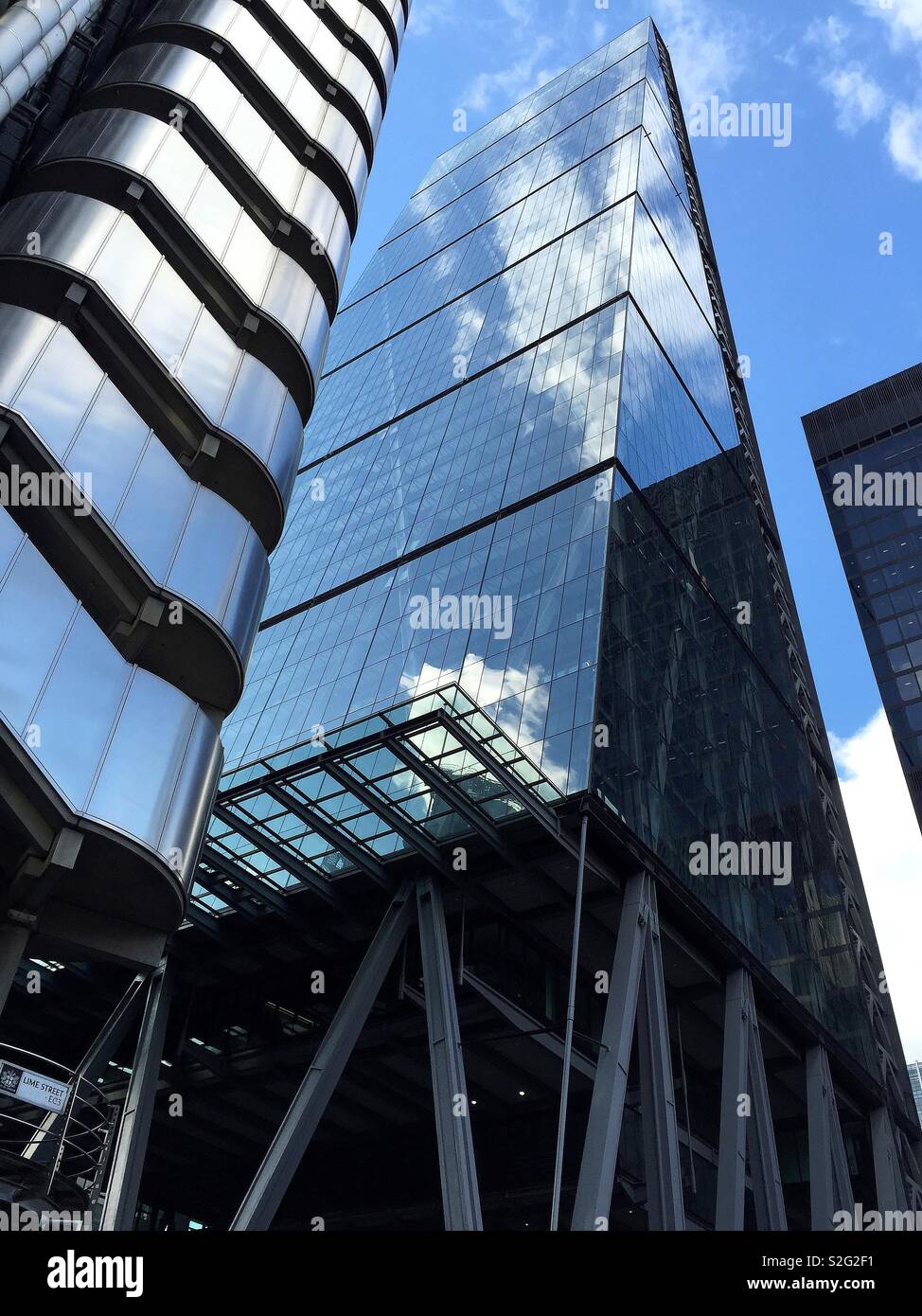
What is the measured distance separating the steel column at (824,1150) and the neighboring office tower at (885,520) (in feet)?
133

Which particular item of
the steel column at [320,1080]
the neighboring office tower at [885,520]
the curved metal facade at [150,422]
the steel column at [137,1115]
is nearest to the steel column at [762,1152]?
the steel column at [320,1080]

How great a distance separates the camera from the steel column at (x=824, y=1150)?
28.3 metres

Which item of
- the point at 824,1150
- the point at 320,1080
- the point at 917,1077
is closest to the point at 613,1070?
the point at 320,1080

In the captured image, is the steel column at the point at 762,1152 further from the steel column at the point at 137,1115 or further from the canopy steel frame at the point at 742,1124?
the steel column at the point at 137,1115

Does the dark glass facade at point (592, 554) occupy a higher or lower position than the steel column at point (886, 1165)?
higher

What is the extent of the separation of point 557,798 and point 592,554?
9.28m

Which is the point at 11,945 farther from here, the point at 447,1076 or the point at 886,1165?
the point at 886,1165

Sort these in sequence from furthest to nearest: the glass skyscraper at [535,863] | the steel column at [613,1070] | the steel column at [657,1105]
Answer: the glass skyscraper at [535,863] → the steel column at [657,1105] → the steel column at [613,1070]

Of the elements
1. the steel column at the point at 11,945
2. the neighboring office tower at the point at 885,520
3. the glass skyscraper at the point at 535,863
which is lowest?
the steel column at the point at 11,945

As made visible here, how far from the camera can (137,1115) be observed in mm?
24797

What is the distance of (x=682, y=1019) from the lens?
101 feet

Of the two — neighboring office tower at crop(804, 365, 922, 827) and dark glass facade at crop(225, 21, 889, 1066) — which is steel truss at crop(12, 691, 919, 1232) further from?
neighboring office tower at crop(804, 365, 922, 827)

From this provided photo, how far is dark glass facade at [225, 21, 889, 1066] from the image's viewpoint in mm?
30484

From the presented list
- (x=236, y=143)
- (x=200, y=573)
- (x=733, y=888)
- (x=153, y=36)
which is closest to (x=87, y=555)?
(x=200, y=573)
